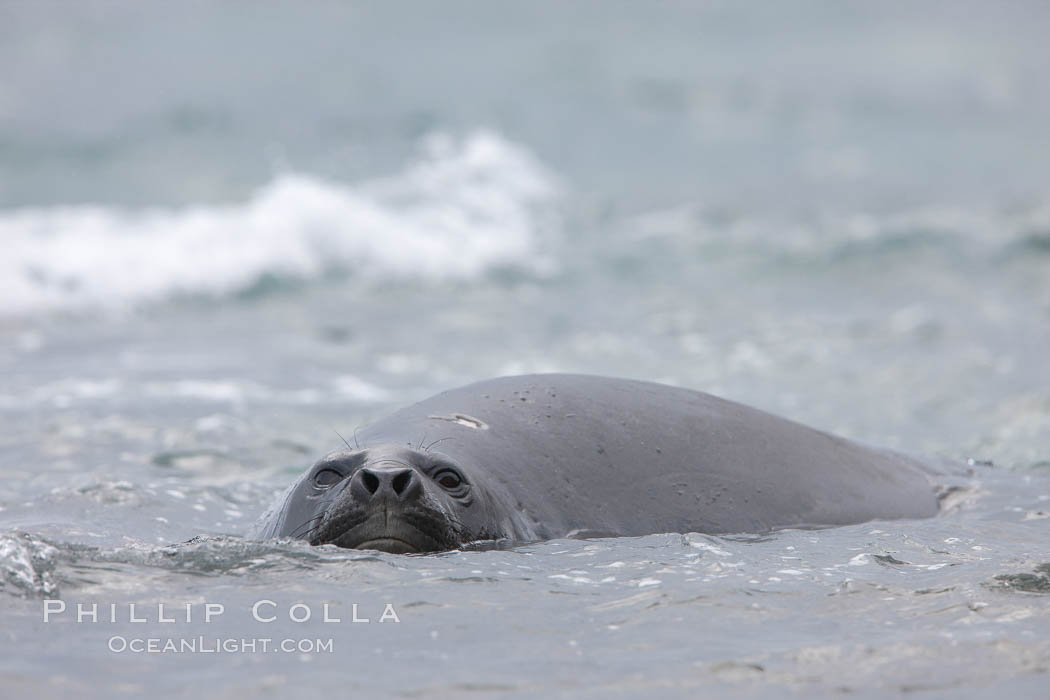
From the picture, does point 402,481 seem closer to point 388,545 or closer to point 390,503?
point 390,503

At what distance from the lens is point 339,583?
13.3 feet

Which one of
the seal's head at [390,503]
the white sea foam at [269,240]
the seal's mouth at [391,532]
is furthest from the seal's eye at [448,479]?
the white sea foam at [269,240]

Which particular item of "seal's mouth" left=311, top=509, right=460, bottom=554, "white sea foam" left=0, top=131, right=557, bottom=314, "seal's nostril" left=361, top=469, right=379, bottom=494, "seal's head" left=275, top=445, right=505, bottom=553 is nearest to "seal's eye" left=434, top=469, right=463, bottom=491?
"seal's head" left=275, top=445, right=505, bottom=553

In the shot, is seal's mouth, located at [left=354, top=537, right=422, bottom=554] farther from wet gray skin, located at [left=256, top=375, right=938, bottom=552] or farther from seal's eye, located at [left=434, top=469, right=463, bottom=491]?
seal's eye, located at [left=434, top=469, right=463, bottom=491]

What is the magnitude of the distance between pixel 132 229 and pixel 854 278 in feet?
26.9

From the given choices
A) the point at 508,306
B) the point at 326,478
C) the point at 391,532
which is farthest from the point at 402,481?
the point at 508,306

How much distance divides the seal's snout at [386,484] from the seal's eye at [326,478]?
23 centimetres

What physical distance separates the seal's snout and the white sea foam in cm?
975

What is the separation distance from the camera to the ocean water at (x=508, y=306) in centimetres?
373

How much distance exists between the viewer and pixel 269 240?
15461mm

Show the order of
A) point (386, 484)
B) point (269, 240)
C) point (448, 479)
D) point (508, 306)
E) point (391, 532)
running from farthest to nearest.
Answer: point (269, 240), point (508, 306), point (448, 479), point (391, 532), point (386, 484)

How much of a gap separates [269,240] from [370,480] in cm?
A: 1170

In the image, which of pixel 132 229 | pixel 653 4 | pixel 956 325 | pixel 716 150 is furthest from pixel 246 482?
pixel 653 4

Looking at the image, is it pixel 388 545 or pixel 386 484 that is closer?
pixel 386 484
